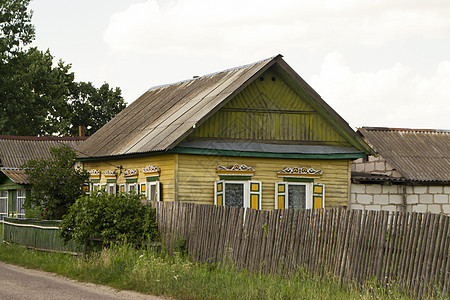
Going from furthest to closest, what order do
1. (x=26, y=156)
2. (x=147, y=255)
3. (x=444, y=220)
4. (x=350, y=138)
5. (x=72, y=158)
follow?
(x=26, y=156)
(x=72, y=158)
(x=350, y=138)
(x=147, y=255)
(x=444, y=220)

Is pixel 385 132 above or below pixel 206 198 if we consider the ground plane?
above

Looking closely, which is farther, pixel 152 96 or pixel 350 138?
pixel 152 96

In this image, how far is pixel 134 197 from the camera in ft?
55.7

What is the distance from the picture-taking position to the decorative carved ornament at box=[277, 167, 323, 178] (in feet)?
69.7

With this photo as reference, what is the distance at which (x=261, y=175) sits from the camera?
21.0 meters

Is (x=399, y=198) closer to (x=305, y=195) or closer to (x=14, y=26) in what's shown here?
(x=305, y=195)

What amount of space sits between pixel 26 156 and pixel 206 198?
66.4 feet

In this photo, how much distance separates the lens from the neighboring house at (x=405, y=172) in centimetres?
2342

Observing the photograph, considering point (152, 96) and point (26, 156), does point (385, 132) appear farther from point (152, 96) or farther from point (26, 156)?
point (26, 156)

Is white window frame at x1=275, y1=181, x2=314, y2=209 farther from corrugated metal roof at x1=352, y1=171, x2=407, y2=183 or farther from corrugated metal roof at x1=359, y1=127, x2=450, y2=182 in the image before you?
corrugated metal roof at x1=359, y1=127, x2=450, y2=182

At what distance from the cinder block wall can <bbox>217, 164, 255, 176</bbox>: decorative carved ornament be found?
408 centimetres

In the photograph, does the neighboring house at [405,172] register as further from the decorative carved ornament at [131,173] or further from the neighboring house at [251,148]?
the decorative carved ornament at [131,173]

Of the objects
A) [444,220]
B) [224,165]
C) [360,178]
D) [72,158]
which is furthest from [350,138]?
[444,220]

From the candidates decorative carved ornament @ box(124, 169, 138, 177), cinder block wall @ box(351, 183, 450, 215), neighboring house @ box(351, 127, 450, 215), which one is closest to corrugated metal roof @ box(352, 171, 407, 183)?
neighboring house @ box(351, 127, 450, 215)
